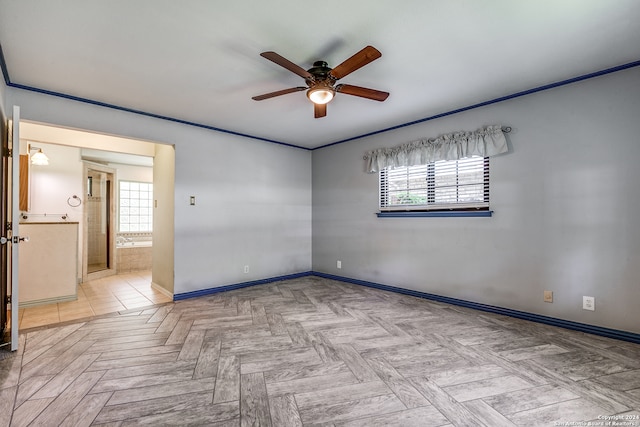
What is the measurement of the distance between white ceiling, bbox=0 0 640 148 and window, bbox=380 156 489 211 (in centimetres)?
76

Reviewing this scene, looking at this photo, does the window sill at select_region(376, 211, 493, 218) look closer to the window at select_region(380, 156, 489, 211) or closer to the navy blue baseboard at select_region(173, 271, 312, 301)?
the window at select_region(380, 156, 489, 211)

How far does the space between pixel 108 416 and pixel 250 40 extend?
248 centimetres

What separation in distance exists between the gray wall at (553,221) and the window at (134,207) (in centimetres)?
588

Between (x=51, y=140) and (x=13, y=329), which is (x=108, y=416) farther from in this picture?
(x=51, y=140)

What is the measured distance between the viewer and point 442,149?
360 cm

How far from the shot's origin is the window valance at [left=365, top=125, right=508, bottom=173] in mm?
3209

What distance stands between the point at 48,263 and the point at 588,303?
5873 millimetres

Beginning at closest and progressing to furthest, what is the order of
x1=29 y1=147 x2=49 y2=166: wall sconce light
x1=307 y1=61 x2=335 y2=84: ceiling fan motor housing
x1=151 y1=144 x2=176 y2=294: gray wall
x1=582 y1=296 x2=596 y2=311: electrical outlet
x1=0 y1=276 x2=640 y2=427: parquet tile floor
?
x1=0 y1=276 x2=640 y2=427: parquet tile floor, x1=307 y1=61 x2=335 y2=84: ceiling fan motor housing, x1=582 y1=296 x2=596 y2=311: electrical outlet, x1=151 y1=144 x2=176 y2=294: gray wall, x1=29 y1=147 x2=49 y2=166: wall sconce light

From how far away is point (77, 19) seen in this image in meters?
1.93

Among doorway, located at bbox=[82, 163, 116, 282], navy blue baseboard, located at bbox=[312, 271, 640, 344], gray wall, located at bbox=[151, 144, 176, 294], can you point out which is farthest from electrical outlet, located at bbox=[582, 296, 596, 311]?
doorway, located at bbox=[82, 163, 116, 282]

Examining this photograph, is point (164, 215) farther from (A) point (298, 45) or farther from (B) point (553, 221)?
(B) point (553, 221)

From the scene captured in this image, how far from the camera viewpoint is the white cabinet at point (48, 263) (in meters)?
3.53

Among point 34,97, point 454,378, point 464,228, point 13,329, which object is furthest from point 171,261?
point 464,228

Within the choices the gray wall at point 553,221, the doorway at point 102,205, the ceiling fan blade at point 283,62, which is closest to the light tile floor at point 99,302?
the doorway at point 102,205
